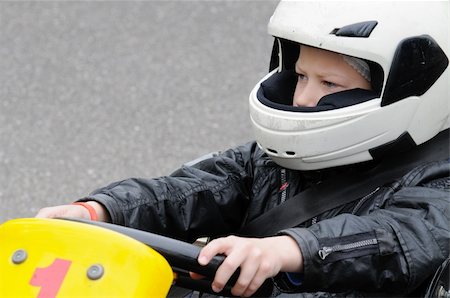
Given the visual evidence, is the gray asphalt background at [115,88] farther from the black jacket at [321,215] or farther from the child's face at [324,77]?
the child's face at [324,77]

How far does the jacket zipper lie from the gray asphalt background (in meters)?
2.17

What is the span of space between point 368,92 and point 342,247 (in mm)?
402

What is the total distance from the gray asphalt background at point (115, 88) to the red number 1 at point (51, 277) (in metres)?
2.14

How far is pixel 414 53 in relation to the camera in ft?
6.82

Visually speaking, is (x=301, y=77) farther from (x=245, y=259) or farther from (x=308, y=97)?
(x=245, y=259)

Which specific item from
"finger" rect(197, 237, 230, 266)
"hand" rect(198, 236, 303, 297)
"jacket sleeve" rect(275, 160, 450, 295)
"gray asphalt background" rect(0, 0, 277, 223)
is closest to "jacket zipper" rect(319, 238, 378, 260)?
"jacket sleeve" rect(275, 160, 450, 295)

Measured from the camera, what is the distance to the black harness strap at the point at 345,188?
2154 millimetres

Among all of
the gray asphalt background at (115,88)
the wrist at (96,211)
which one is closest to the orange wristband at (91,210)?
the wrist at (96,211)

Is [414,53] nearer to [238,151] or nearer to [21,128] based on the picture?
[238,151]

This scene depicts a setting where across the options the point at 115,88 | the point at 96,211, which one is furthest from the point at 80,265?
the point at 115,88

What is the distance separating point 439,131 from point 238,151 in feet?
1.70

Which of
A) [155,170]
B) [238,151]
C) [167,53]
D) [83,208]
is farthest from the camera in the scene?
[167,53]

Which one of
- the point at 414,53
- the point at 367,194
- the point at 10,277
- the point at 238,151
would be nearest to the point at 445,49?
the point at 414,53

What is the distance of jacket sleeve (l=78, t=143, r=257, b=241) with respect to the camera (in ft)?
7.27
